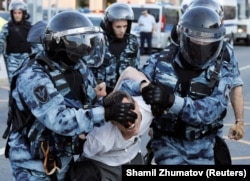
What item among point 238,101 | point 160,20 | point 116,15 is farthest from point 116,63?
point 160,20

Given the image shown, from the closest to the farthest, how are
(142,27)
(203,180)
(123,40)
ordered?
(203,180) < (123,40) < (142,27)

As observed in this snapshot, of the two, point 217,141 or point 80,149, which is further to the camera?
point 217,141

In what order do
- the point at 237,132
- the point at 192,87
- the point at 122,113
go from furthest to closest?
the point at 237,132, the point at 192,87, the point at 122,113

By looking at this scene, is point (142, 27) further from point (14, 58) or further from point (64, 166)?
point (64, 166)

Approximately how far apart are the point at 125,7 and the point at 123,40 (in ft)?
1.36

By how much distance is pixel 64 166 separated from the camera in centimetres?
359

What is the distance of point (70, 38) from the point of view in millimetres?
3516

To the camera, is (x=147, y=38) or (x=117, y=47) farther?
(x=147, y=38)

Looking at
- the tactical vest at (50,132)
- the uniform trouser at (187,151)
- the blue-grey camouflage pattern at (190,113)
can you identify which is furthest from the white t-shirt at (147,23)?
the tactical vest at (50,132)

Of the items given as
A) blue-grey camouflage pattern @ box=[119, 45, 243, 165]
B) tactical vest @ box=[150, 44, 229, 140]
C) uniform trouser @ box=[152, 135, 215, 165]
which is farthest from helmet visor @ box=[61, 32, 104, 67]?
uniform trouser @ box=[152, 135, 215, 165]

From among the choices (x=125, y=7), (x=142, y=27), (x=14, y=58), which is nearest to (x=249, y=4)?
(x=142, y=27)

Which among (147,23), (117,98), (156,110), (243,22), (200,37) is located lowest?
(243,22)

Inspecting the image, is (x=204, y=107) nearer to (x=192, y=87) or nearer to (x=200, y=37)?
(x=192, y=87)

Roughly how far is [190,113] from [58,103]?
0.74 meters
